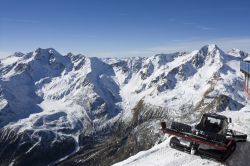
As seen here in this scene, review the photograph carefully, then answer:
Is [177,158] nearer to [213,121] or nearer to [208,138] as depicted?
[213,121]

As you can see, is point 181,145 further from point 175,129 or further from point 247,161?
point 247,161

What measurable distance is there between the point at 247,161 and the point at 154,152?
8696 millimetres

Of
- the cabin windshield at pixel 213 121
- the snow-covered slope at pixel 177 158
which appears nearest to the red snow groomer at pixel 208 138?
the cabin windshield at pixel 213 121

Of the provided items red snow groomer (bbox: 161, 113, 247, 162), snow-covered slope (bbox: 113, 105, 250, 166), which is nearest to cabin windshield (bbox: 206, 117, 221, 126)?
red snow groomer (bbox: 161, 113, 247, 162)

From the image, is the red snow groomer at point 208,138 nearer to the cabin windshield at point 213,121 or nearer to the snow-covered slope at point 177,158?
the cabin windshield at point 213,121

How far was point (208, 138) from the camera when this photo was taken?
81.7ft

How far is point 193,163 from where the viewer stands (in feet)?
89.8

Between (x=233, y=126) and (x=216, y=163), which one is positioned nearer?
(x=216, y=163)

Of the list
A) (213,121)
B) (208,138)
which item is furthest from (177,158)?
(208,138)

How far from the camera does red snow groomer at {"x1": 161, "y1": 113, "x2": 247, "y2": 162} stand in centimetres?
2480

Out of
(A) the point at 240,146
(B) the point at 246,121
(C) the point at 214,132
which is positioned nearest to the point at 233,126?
(B) the point at 246,121

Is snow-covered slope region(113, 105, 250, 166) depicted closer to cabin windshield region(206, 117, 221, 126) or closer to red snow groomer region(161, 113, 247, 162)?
red snow groomer region(161, 113, 247, 162)

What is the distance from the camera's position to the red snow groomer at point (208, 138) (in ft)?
81.4

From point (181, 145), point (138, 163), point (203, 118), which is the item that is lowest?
point (138, 163)
